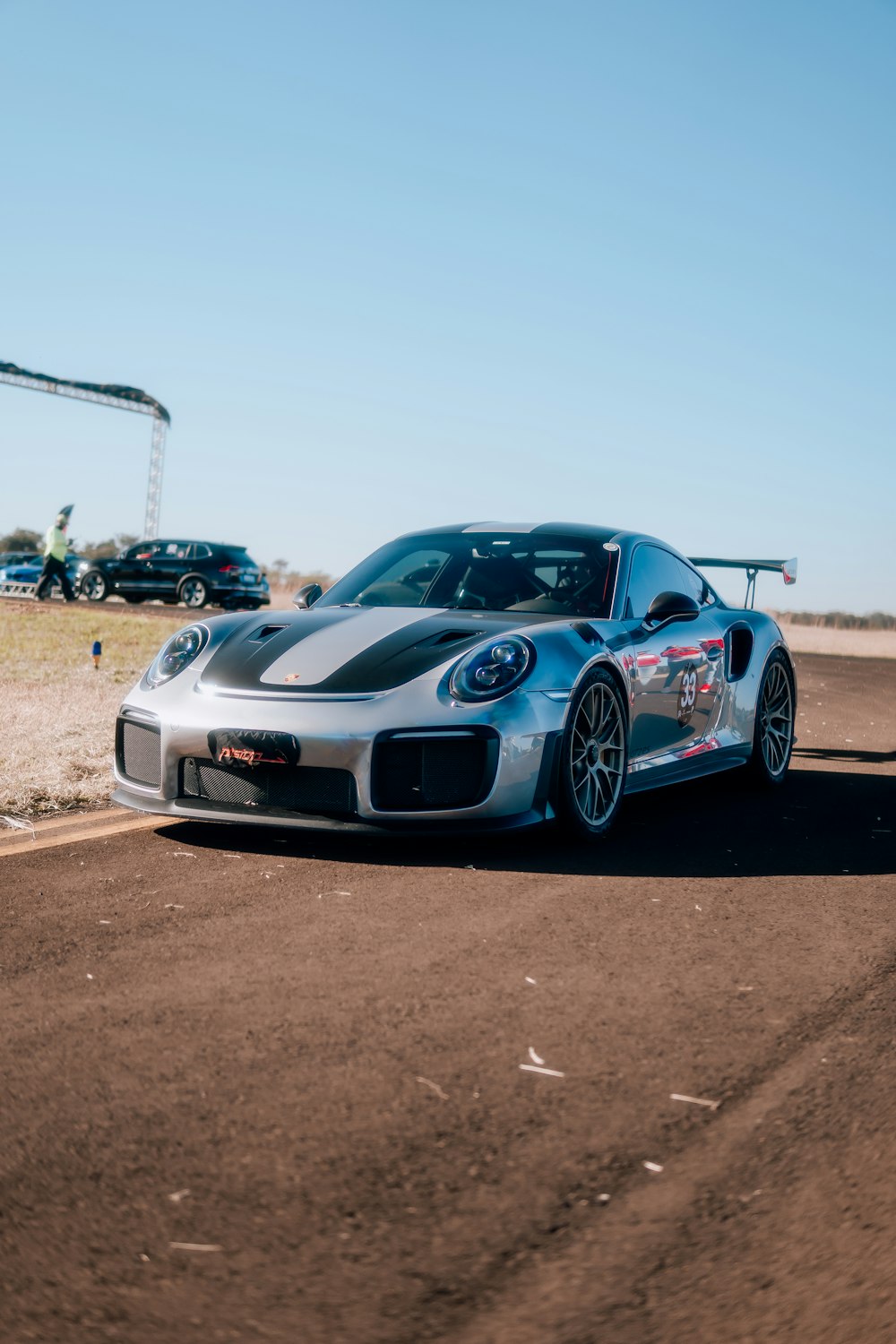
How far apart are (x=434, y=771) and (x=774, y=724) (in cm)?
338

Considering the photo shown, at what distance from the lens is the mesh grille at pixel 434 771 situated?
5.12 metres

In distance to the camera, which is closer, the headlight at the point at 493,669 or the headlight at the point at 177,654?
the headlight at the point at 493,669

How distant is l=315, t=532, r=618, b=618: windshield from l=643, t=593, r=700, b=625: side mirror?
22 centimetres

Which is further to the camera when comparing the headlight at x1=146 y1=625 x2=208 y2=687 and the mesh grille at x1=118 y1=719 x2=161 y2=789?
the headlight at x1=146 y1=625 x2=208 y2=687

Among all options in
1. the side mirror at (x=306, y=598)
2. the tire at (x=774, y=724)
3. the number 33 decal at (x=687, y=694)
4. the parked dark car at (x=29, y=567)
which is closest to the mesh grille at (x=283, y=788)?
the side mirror at (x=306, y=598)

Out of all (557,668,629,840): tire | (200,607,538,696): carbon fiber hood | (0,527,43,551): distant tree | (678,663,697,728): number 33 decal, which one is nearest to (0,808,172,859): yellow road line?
(200,607,538,696): carbon fiber hood

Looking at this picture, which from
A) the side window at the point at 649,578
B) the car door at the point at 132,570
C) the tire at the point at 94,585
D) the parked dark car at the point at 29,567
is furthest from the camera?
the parked dark car at the point at 29,567

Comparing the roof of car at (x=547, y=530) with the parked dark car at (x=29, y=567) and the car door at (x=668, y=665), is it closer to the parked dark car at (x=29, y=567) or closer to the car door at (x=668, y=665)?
the car door at (x=668, y=665)

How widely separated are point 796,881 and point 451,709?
4.66ft

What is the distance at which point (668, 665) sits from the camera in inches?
260

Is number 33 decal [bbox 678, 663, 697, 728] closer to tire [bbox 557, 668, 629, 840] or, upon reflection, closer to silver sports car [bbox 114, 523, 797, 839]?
silver sports car [bbox 114, 523, 797, 839]

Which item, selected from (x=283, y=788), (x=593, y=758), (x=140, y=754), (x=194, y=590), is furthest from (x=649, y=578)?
(x=194, y=590)

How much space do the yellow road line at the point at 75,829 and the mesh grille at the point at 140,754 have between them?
Answer: 182 mm

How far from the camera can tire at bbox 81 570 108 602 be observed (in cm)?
3020
